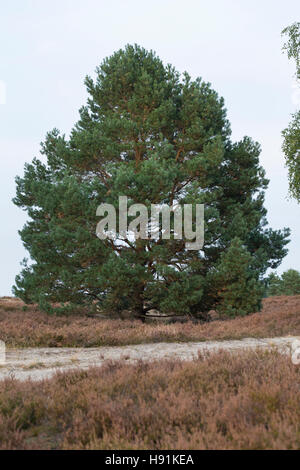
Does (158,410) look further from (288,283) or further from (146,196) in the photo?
(288,283)

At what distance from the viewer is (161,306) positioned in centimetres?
1509

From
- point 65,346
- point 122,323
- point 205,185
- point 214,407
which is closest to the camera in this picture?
point 214,407

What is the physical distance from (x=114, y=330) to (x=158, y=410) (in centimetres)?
893

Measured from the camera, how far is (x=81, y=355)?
9562 millimetres

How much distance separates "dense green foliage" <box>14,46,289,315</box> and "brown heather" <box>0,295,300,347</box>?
48.2 inches

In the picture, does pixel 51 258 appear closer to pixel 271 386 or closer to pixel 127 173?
pixel 127 173

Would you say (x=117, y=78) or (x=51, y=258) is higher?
(x=117, y=78)

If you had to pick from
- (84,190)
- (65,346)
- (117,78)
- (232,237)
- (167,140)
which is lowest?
(65,346)

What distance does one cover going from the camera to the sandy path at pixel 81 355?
7.83 metres

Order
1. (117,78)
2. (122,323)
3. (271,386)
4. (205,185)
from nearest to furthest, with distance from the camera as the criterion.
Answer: (271,386) < (122,323) < (205,185) < (117,78)

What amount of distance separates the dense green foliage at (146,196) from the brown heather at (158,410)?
28.7 ft

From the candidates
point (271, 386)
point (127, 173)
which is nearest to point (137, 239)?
point (127, 173)

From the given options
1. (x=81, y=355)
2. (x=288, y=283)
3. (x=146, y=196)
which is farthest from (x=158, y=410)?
(x=288, y=283)

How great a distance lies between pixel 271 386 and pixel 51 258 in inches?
505
